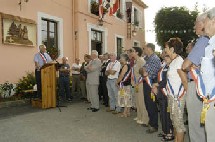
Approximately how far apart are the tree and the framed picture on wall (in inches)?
661

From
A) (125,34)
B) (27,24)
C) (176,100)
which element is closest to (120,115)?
(176,100)

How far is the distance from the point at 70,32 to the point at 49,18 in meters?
1.86

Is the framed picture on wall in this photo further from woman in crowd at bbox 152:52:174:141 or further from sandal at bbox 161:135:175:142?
sandal at bbox 161:135:175:142

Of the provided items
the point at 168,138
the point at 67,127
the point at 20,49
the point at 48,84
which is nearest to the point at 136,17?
the point at 20,49

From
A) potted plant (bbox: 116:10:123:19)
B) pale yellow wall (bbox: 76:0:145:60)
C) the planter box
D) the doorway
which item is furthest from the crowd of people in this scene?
potted plant (bbox: 116:10:123:19)

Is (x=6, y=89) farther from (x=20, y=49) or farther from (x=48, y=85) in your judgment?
(x=48, y=85)

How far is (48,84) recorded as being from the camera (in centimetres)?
974

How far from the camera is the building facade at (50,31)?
1117cm

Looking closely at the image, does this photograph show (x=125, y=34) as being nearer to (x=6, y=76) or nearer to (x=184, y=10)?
(x=184, y=10)

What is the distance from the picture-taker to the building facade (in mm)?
11172

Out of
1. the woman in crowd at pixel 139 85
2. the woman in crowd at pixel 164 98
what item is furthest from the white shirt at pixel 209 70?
the woman in crowd at pixel 139 85

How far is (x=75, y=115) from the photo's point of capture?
8578 mm

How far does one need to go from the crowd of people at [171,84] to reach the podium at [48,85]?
0.67 meters

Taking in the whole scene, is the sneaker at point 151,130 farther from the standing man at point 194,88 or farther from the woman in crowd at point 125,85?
the standing man at point 194,88
